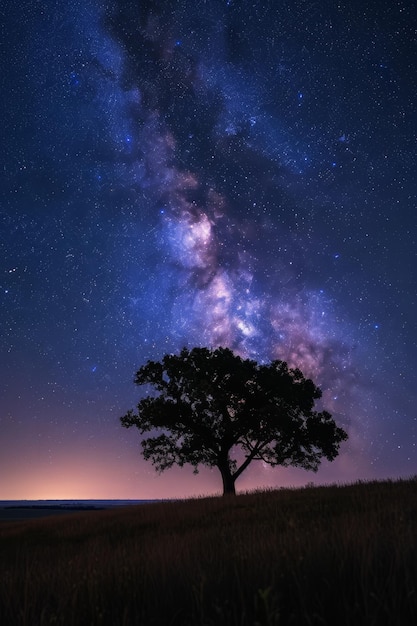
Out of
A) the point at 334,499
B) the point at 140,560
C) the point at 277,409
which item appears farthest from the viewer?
the point at 277,409

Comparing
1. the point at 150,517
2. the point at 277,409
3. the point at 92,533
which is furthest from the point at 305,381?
the point at 92,533

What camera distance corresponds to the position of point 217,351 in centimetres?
3191

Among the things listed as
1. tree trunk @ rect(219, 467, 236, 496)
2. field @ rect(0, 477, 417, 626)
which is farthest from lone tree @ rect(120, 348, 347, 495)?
field @ rect(0, 477, 417, 626)

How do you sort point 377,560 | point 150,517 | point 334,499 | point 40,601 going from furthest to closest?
point 150,517
point 334,499
point 40,601
point 377,560

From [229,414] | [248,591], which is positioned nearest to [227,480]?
[229,414]

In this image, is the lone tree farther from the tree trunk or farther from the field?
the field

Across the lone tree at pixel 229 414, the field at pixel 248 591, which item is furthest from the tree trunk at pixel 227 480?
the field at pixel 248 591

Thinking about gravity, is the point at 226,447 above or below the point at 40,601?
above

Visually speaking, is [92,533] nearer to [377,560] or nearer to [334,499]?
[334,499]

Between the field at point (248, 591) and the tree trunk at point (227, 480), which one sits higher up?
the tree trunk at point (227, 480)

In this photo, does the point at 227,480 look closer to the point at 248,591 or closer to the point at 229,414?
the point at 229,414

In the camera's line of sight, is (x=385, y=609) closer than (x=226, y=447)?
Yes

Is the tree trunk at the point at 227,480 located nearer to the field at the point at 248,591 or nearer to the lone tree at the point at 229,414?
the lone tree at the point at 229,414

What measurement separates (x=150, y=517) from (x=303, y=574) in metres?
13.4
